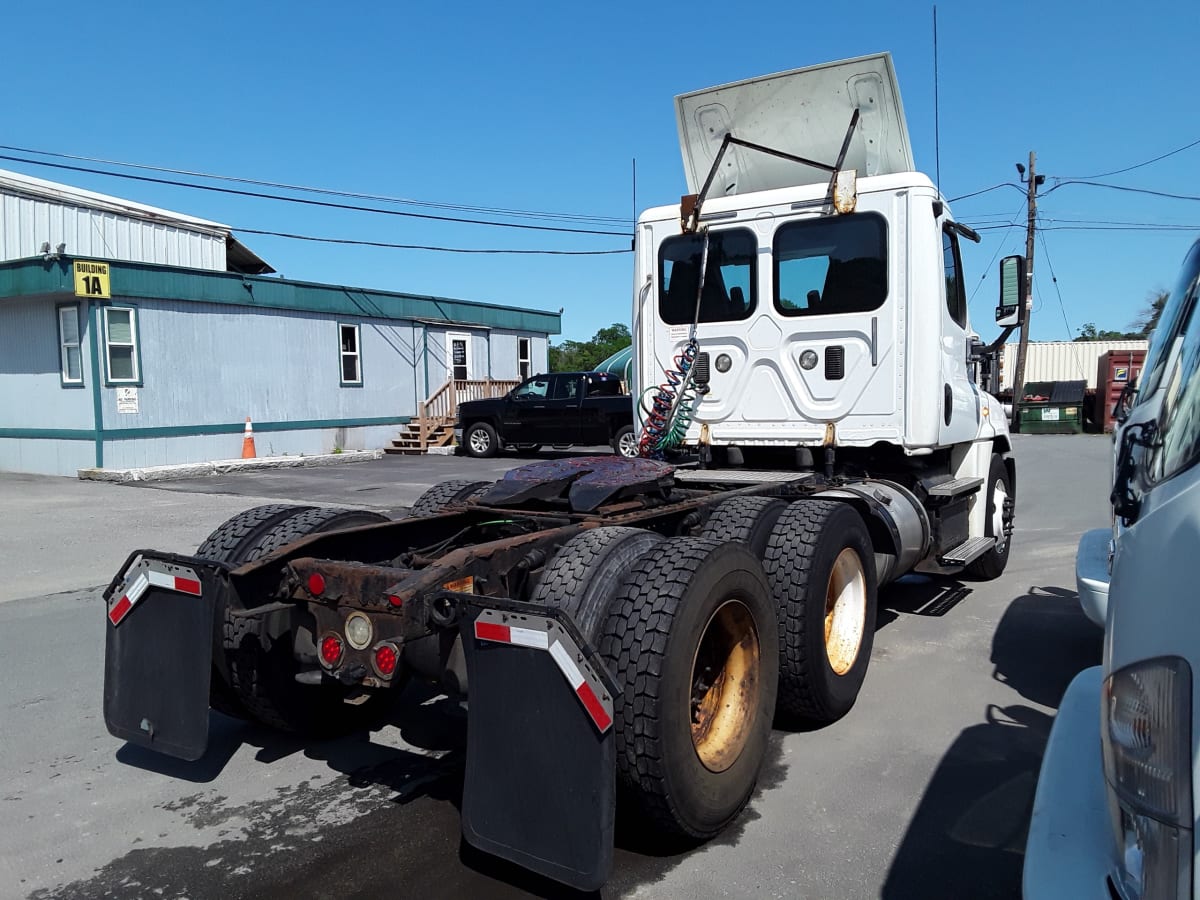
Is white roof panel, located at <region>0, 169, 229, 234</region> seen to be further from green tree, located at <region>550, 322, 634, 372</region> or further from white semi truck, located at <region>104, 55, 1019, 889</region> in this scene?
green tree, located at <region>550, 322, 634, 372</region>

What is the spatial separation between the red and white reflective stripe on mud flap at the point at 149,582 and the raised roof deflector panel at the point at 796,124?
15.0ft

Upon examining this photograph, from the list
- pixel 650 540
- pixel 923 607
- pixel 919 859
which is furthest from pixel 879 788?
pixel 923 607

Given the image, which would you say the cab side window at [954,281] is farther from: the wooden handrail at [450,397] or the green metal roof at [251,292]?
the wooden handrail at [450,397]

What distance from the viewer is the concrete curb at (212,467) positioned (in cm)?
1548

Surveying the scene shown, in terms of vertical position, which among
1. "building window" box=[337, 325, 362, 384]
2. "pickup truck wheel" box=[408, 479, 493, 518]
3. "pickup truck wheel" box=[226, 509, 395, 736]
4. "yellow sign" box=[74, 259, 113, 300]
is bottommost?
"pickup truck wheel" box=[226, 509, 395, 736]

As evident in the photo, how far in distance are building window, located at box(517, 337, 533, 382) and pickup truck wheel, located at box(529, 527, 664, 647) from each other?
2301 cm

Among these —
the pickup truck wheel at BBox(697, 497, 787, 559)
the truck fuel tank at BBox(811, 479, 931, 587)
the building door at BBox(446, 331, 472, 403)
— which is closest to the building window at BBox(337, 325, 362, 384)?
the building door at BBox(446, 331, 472, 403)

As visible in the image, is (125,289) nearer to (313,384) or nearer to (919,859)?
(313,384)

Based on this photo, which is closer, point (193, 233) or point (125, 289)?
point (125, 289)

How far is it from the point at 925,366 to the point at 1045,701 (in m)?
2.16

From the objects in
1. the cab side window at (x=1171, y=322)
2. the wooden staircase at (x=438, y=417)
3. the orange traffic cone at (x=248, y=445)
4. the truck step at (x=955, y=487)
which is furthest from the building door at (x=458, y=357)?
the cab side window at (x=1171, y=322)

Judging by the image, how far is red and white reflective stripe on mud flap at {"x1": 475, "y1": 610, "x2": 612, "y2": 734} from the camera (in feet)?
8.63

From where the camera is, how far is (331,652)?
3301 millimetres

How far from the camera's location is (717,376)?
6379 mm
